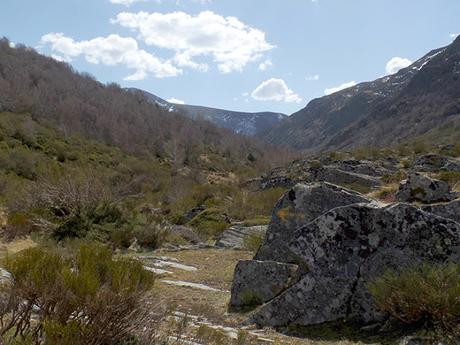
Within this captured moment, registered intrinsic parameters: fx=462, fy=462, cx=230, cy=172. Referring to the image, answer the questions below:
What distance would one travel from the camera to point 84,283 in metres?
3.67

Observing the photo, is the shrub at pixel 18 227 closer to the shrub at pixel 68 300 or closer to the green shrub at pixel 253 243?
the green shrub at pixel 253 243

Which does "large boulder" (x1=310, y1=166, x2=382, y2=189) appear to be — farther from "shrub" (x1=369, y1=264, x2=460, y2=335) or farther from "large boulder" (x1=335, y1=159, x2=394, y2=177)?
"shrub" (x1=369, y1=264, x2=460, y2=335)

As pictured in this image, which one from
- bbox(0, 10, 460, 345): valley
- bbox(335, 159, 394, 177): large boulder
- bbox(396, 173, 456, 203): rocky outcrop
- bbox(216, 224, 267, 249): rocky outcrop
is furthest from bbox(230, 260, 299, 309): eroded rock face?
bbox(335, 159, 394, 177): large boulder

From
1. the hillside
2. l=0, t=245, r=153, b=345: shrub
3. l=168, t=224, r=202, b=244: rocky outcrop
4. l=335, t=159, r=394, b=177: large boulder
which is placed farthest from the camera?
the hillside

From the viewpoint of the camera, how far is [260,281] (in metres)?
6.70

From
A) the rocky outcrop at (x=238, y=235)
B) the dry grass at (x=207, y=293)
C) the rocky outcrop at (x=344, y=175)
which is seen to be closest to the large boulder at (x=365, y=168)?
the rocky outcrop at (x=344, y=175)

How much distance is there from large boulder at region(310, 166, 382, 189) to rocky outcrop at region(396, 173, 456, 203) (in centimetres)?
1065

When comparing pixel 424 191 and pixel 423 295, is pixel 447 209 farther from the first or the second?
pixel 423 295

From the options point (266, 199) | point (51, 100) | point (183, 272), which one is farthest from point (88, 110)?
point (183, 272)

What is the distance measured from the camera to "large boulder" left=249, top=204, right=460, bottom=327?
18.4 ft

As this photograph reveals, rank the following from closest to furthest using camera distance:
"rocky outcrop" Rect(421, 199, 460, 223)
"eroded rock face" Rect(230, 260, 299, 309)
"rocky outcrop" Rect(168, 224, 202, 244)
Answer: "eroded rock face" Rect(230, 260, 299, 309) < "rocky outcrop" Rect(421, 199, 460, 223) < "rocky outcrop" Rect(168, 224, 202, 244)

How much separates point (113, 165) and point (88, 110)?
38.8 metres

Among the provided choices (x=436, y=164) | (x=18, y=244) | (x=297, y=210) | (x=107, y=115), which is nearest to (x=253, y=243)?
(x=297, y=210)

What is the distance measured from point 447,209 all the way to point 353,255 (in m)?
2.11
